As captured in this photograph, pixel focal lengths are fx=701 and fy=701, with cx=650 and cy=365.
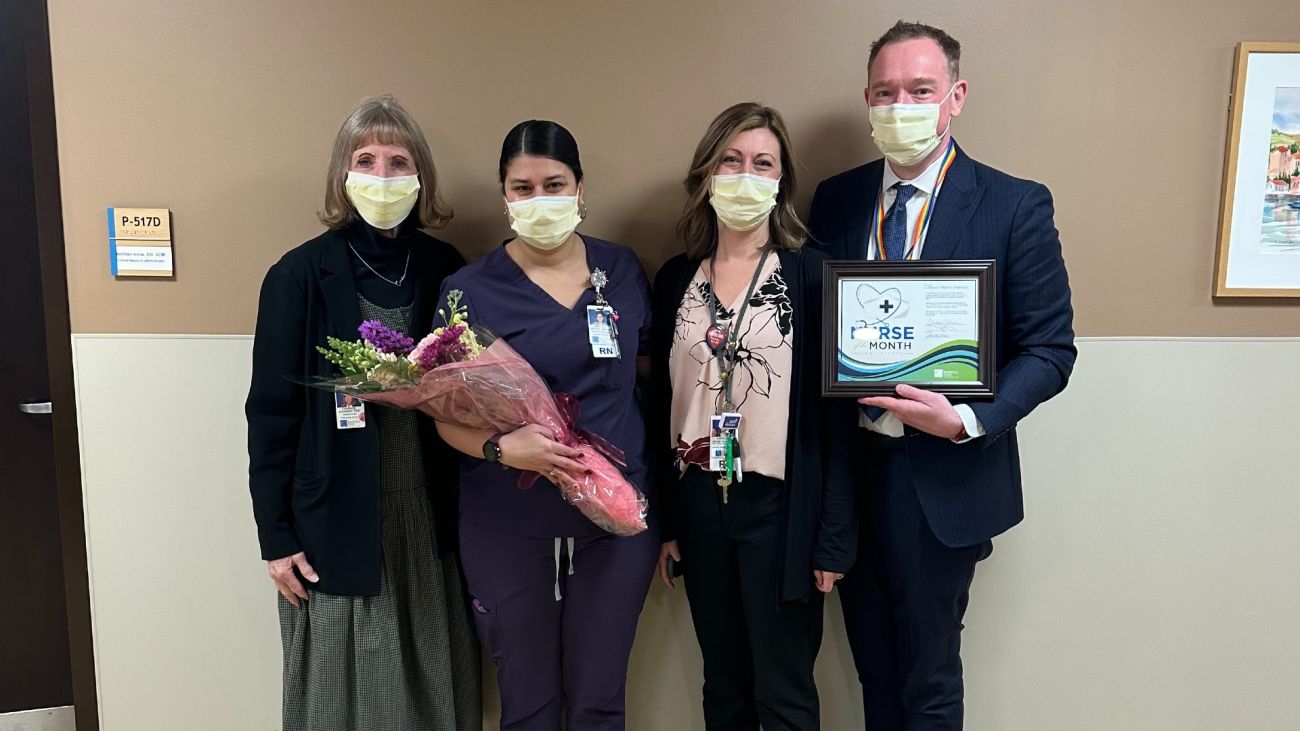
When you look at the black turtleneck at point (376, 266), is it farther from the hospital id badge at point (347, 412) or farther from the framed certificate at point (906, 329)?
the framed certificate at point (906, 329)

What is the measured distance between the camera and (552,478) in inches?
58.0

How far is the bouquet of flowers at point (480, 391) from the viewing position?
1340mm

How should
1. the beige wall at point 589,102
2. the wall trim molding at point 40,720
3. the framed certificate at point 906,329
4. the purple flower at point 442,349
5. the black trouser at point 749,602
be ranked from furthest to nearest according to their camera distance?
1. the wall trim molding at point 40,720
2. the beige wall at point 589,102
3. the black trouser at point 749,602
4. the framed certificate at point 906,329
5. the purple flower at point 442,349

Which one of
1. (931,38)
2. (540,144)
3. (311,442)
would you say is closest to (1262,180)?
(931,38)

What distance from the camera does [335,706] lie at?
1.60m

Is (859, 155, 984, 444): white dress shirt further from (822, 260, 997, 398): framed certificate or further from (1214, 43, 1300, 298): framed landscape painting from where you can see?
(1214, 43, 1300, 298): framed landscape painting

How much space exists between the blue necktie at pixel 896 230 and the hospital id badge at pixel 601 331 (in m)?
0.60

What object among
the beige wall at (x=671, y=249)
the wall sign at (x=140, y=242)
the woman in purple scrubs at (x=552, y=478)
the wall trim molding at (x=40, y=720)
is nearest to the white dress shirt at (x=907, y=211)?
the beige wall at (x=671, y=249)

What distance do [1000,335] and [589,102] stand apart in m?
1.21

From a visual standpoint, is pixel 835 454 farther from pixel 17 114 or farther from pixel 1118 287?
pixel 17 114

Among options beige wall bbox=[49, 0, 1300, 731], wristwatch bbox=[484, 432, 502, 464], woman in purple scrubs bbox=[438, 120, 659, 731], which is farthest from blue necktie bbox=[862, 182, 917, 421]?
wristwatch bbox=[484, 432, 502, 464]

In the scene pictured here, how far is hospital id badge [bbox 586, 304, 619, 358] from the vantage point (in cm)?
152

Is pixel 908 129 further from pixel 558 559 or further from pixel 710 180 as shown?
pixel 558 559

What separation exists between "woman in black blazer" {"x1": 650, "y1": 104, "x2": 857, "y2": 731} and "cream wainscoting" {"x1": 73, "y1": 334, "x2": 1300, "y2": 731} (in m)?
0.49
